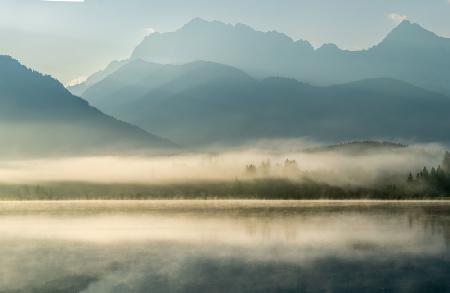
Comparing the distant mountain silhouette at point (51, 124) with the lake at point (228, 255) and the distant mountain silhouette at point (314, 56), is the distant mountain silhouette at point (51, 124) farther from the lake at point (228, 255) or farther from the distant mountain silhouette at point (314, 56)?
the lake at point (228, 255)

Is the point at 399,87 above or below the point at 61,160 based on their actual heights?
above

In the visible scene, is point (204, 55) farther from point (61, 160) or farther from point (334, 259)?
point (334, 259)

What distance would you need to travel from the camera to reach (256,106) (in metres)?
90.0

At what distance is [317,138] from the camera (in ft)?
265

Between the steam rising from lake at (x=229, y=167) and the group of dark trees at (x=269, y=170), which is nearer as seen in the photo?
the group of dark trees at (x=269, y=170)

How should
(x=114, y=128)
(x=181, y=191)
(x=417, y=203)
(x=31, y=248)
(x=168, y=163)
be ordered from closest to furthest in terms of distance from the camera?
(x=31, y=248)
(x=417, y=203)
(x=181, y=191)
(x=168, y=163)
(x=114, y=128)

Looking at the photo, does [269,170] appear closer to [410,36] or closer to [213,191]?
[213,191]

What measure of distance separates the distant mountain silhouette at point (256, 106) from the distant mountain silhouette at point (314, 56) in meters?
1.27

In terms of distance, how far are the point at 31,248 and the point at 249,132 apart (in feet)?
189

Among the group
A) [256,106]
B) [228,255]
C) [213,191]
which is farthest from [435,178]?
[228,255]

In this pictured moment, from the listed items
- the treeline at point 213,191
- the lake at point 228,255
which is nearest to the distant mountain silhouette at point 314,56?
the treeline at point 213,191

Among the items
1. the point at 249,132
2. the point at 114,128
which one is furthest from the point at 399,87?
the point at 114,128

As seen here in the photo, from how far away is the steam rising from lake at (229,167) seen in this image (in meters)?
66.6

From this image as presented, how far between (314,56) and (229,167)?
820 inches
